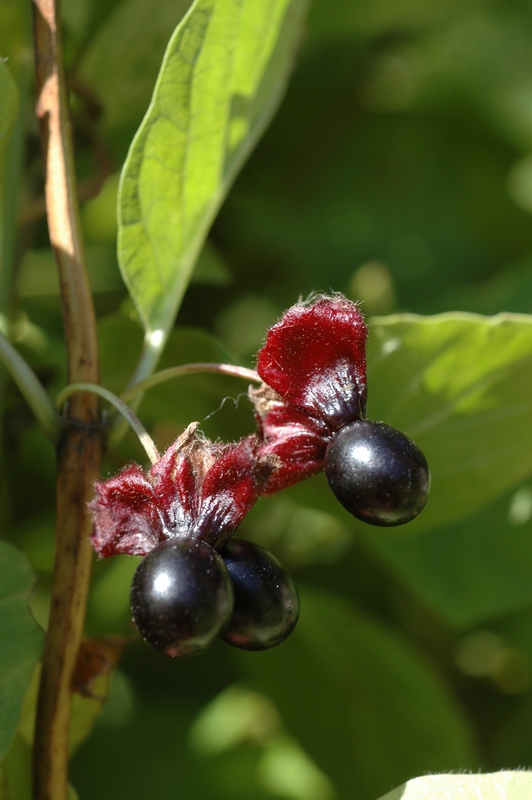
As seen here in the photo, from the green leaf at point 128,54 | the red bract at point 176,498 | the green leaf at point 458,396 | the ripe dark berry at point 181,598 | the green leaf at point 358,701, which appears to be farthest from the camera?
the green leaf at point 358,701

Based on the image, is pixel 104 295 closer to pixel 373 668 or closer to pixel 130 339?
pixel 130 339

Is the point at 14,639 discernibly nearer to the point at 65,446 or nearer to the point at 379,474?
the point at 65,446

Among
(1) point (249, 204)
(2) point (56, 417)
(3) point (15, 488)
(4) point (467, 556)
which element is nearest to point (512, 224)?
(1) point (249, 204)

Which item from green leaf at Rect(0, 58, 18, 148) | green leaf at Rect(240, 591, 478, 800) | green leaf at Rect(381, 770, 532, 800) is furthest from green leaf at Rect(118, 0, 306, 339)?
green leaf at Rect(240, 591, 478, 800)

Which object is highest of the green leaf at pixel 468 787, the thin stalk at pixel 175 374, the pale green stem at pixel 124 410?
the pale green stem at pixel 124 410

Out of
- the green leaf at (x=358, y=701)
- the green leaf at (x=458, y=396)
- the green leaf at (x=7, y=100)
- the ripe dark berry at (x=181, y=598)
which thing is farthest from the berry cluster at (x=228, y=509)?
the green leaf at (x=358, y=701)

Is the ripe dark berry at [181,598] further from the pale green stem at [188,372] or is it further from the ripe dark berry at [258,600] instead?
the pale green stem at [188,372]

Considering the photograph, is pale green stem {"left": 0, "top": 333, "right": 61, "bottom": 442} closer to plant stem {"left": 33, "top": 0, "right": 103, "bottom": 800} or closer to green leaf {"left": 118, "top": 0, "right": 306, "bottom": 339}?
plant stem {"left": 33, "top": 0, "right": 103, "bottom": 800}
